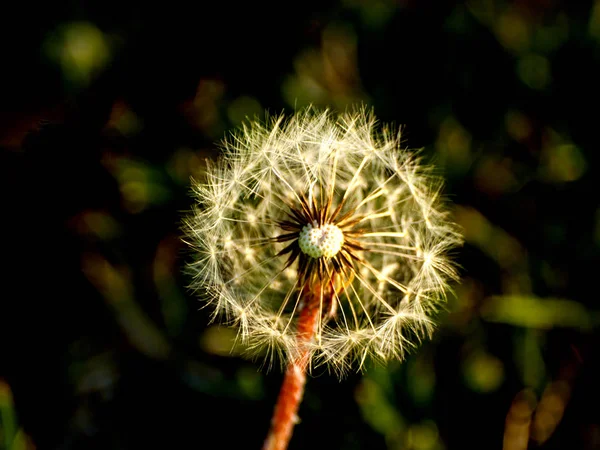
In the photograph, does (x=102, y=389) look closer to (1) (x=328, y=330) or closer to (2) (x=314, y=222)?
(1) (x=328, y=330)

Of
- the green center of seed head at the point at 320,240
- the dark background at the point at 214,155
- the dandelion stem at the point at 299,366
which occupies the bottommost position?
the dandelion stem at the point at 299,366

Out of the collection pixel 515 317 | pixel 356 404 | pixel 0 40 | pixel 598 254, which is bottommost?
pixel 356 404

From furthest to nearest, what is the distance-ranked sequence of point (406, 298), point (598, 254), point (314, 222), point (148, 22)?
point (148, 22), point (598, 254), point (406, 298), point (314, 222)

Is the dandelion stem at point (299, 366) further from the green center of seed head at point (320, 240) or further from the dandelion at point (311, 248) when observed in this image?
the green center of seed head at point (320, 240)

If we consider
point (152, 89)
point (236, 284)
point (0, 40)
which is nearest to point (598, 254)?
point (236, 284)

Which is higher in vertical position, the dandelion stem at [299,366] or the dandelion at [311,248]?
the dandelion at [311,248]

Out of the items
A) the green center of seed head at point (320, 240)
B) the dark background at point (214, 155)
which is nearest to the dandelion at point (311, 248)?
the green center of seed head at point (320, 240)

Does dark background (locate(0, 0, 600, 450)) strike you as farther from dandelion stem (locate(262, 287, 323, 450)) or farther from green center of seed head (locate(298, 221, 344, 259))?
green center of seed head (locate(298, 221, 344, 259))

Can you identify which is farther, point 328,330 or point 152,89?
point 152,89

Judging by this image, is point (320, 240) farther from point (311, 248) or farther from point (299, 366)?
point (299, 366)
